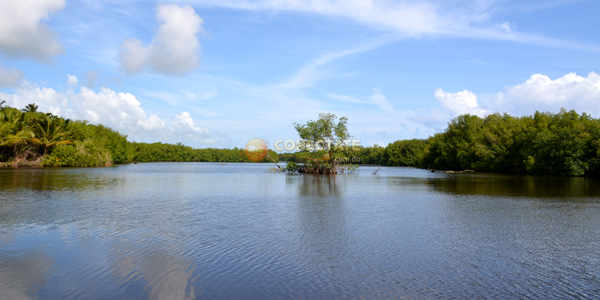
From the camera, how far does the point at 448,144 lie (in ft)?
277

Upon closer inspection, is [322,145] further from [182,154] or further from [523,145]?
[182,154]

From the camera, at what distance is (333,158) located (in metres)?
50.5

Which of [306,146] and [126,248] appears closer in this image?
[126,248]

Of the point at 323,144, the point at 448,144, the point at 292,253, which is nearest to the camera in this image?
the point at 292,253

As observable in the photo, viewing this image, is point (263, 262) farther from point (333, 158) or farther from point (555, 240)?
point (333, 158)

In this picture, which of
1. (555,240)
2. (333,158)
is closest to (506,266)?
(555,240)

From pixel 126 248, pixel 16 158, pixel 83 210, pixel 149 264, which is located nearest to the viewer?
pixel 149 264

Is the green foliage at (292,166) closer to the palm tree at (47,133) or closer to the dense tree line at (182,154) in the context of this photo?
the palm tree at (47,133)

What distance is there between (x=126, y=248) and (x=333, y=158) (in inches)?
1672

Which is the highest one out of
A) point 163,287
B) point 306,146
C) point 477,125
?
point 477,125

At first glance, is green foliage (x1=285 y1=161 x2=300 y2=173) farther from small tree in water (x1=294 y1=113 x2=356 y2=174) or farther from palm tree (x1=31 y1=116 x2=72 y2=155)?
palm tree (x1=31 y1=116 x2=72 y2=155)

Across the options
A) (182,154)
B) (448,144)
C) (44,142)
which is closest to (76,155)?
(44,142)

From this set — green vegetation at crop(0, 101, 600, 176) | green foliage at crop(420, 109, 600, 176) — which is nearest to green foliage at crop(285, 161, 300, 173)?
green vegetation at crop(0, 101, 600, 176)

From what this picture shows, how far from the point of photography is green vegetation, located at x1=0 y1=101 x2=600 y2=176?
158ft
